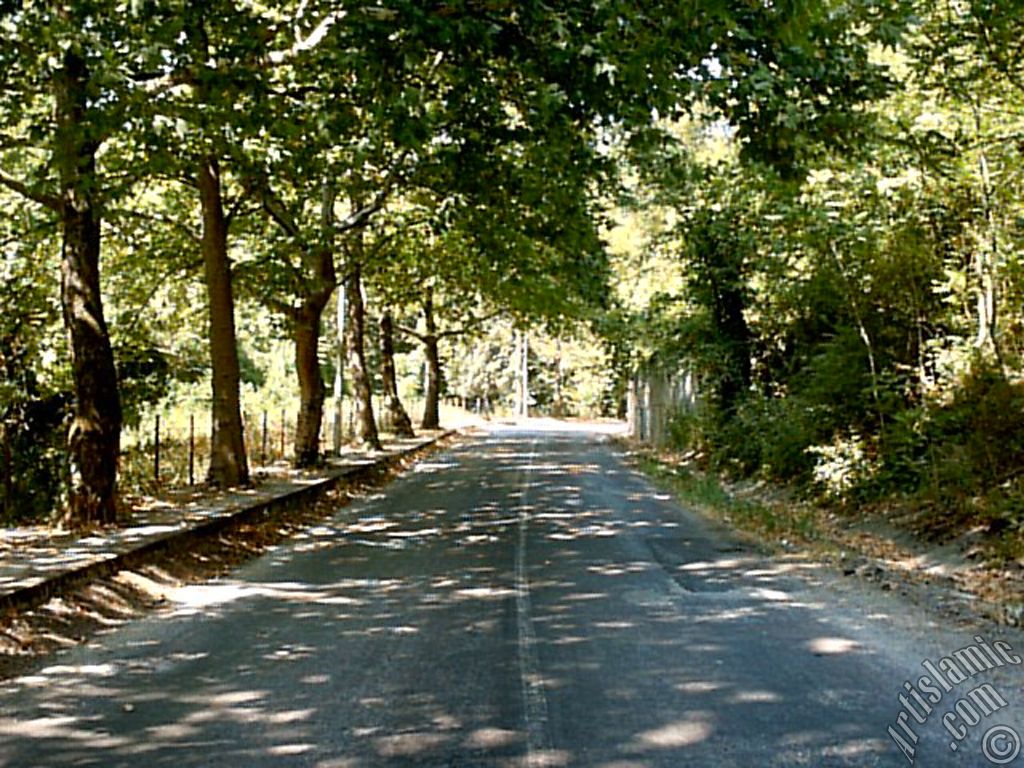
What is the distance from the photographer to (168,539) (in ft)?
40.7

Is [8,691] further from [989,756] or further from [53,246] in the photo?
[53,246]

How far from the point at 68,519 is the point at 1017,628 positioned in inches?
402

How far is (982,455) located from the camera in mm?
13148

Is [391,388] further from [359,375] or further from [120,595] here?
[120,595]

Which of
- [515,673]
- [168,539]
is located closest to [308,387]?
[168,539]

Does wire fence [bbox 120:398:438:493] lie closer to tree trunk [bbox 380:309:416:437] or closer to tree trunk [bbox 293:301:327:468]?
tree trunk [bbox 293:301:327:468]

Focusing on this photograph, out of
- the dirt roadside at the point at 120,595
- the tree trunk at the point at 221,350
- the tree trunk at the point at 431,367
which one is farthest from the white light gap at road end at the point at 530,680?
the tree trunk at the point at 431,367

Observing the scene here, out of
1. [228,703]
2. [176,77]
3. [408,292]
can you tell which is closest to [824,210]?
[176,77]

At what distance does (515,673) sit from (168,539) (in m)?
6.29

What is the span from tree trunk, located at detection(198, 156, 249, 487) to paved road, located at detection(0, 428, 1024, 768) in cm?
651

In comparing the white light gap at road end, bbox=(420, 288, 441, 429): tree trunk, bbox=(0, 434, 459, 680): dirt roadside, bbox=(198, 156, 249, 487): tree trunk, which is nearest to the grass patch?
the white light gap at road end

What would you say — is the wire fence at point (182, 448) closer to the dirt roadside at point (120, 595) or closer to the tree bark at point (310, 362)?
the tree bark at point (310, 362)

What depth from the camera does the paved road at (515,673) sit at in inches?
231

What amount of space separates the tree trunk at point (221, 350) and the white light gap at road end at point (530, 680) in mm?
8334
